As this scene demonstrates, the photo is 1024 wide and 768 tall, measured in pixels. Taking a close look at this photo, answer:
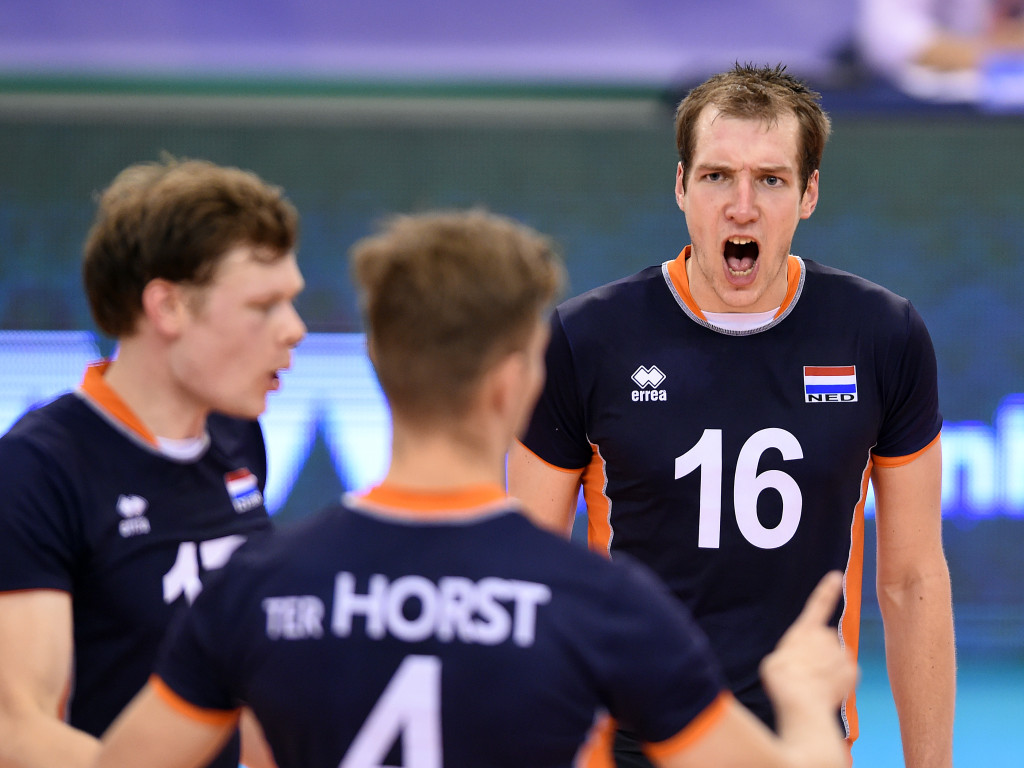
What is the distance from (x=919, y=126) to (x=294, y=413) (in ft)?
13.3

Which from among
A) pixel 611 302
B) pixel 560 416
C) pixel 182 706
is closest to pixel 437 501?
pixel 182 706

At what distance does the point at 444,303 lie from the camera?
1482mm

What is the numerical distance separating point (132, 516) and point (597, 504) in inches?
44.2

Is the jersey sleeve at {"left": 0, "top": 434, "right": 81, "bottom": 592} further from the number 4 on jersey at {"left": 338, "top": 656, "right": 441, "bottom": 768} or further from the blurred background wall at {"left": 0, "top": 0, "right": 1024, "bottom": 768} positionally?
the blurred background wall at {"left": 0, "top": 0, "right": 1024, "bottom": 768}

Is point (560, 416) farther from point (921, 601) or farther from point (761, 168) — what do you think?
point (921, 601)

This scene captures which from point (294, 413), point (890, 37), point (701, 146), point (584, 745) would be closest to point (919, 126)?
point (890, 37)

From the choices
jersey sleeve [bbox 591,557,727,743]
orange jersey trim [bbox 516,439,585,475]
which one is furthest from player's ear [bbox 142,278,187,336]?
orange jersey trim [bbox 516,439,585,475]

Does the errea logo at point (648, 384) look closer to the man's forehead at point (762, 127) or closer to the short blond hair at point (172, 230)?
the man's forehead at point (762, 127)

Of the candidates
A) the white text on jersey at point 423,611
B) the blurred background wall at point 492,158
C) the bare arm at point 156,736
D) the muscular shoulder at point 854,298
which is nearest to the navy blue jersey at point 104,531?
the bare arm at point 156,736

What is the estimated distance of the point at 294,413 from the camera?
712 centimetres

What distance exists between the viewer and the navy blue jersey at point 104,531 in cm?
185

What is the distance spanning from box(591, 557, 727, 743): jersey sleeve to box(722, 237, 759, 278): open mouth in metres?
1.38

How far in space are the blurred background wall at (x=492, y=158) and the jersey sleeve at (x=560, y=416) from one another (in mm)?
4458

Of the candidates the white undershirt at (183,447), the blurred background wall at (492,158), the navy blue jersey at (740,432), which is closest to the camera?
the white undershirt at (183,447)
